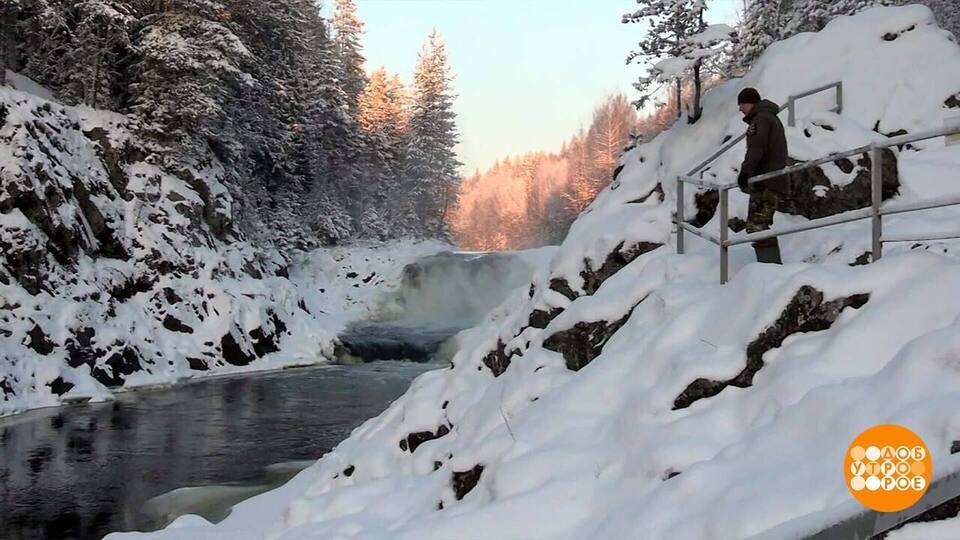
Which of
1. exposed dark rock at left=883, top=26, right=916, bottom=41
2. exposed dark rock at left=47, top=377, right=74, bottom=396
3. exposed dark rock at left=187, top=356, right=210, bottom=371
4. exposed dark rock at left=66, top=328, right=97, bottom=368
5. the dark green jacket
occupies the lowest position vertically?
exposed dark rock at left=187, top=356, right=210, bottom=371

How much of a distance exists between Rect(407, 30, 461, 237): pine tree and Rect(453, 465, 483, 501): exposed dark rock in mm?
53161

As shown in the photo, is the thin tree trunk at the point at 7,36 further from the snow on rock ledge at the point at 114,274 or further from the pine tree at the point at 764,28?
the pine tree at the point at 764,28

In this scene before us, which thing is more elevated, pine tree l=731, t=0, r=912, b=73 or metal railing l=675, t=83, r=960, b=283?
pine tree l=731, t=0, r=912, b=73

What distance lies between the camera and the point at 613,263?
9.76m

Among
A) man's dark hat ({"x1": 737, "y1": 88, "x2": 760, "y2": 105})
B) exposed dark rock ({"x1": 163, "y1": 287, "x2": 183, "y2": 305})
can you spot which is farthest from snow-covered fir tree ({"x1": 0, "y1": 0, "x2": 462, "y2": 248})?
man's dark hat ({"x1": 737, "y1": 88, "x2": 760, "y2": 105})

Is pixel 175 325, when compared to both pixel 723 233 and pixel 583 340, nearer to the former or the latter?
pixel 583 340

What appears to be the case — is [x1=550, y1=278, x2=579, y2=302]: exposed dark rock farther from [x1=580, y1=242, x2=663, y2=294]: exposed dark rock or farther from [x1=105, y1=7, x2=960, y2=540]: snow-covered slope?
[x1=580, y1=242, x2=663, y2=294]: exposed dark rock

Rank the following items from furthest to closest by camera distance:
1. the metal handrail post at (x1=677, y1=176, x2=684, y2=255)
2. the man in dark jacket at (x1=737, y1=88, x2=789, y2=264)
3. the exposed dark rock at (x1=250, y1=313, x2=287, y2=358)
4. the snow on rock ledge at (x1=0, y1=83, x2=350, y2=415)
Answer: the exposed dark rock at (x1=250, y1=313, x2=287, y2=358) → the snow on rock ledge at (x1=0, y1=83, x2=350, y2=415) → the metal handrail post at (x1=677, y1=176, x2=684, y2=255) → the man in dark jacket at (x1=737, y1=88, x2=789, y2=264)

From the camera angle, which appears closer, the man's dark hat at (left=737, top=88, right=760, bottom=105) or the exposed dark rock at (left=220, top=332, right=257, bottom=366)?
the man's dark hat at (left=737, top=88, right=760, bottom=105)

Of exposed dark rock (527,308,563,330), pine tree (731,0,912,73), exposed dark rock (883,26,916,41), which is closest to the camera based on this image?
exposed dark rock (527,308,563,330)

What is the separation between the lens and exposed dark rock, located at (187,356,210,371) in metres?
23.4

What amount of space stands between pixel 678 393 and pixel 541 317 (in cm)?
410

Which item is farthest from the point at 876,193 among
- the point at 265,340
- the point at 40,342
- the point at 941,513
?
the point at 265,340

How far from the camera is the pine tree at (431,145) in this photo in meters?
59.2
